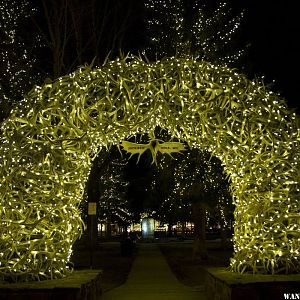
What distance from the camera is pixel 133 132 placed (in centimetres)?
973

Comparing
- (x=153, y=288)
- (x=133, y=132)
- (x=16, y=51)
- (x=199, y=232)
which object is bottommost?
(x=153, y=288)

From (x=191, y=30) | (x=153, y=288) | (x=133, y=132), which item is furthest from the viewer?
(x=191, y=30)

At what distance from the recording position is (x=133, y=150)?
986cm

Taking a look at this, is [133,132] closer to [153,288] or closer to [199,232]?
[153,288]

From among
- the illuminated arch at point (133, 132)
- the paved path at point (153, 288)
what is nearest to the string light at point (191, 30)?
the paved path at point (153, 288)

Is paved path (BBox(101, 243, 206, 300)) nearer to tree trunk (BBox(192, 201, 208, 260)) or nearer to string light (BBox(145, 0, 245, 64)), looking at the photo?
tree trunk (BBox(192, 201, 208, 260))

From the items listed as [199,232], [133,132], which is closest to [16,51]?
[199,232]

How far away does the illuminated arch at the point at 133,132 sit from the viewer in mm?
8789

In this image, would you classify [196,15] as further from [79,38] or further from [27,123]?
[27,123]

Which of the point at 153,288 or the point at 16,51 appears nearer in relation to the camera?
the point at 153,288

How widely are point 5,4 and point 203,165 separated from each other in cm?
966

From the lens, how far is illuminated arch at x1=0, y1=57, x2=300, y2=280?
8789mm

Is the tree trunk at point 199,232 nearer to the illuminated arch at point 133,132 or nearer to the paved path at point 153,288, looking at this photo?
the paved path at point 153,288

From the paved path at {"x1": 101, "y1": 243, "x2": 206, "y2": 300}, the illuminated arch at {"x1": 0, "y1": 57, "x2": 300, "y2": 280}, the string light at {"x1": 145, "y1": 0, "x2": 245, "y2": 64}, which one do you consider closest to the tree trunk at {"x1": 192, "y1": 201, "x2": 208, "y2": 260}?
the paved path at {"x1": 101, "y1": 243, "x2": 206, "y2": 300}
